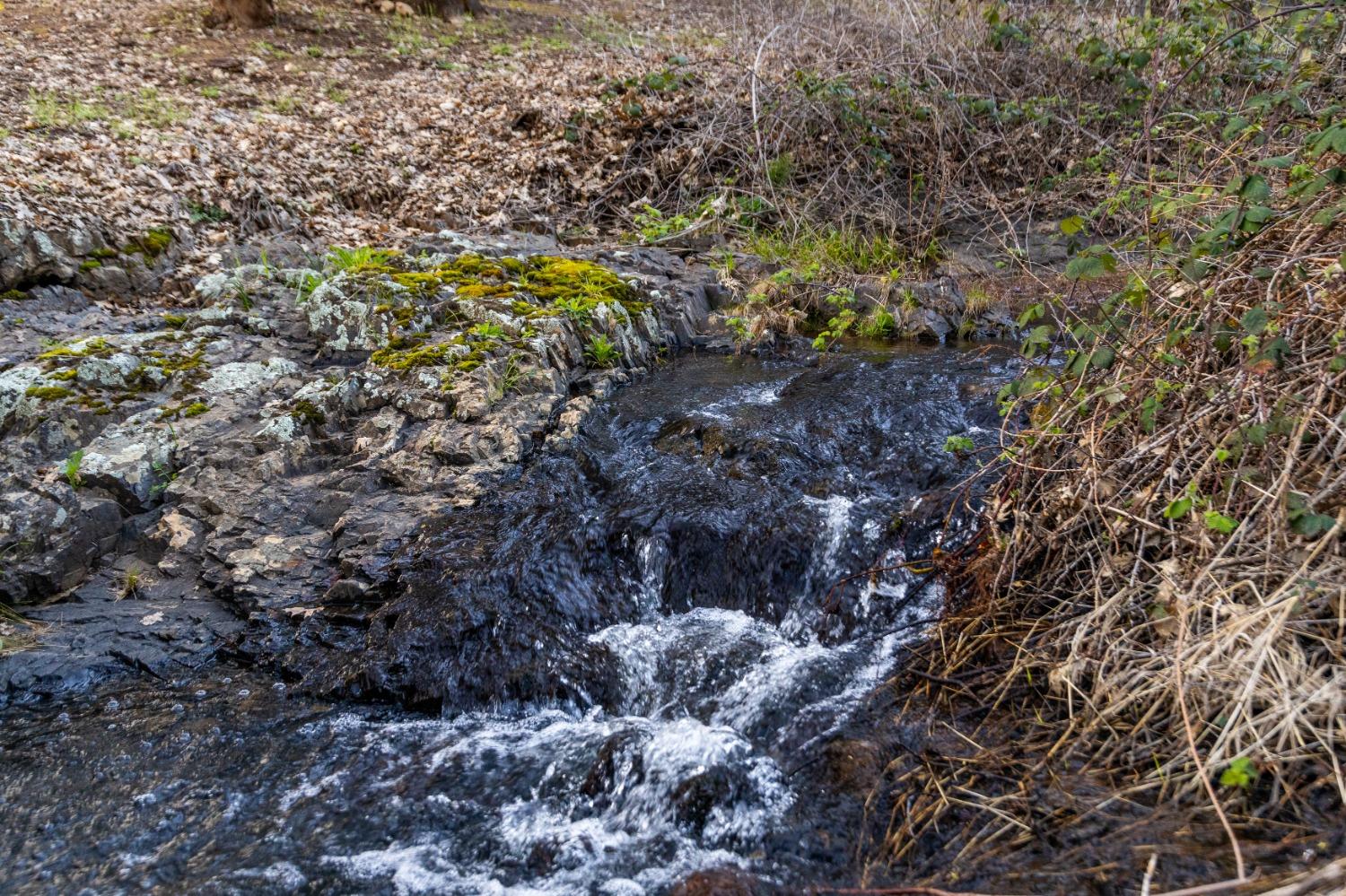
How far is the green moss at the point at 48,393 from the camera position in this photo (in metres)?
4.50

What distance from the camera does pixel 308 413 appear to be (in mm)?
4832

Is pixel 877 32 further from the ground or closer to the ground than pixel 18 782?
further from the ground

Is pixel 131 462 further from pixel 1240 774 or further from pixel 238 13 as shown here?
pixel 238 13

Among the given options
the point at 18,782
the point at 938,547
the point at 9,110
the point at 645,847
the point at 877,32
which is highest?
the point at 877,32

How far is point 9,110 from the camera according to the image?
7.88 metres

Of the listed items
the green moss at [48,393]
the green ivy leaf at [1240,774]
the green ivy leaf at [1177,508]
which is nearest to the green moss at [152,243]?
the green moss at [48,393]

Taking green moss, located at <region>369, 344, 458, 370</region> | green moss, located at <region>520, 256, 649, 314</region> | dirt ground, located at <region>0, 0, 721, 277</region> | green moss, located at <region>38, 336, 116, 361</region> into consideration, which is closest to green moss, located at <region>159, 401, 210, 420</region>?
green moss, located at <region>38, 336, 116, 361</region>

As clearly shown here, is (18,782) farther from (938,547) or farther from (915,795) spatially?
(938,547)

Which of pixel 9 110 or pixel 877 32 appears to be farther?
pixel 877 32

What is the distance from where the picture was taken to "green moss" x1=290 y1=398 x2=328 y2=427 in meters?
4.80

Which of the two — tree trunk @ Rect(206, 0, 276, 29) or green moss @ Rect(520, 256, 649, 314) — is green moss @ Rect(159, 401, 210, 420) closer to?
green moss @ Rect(520, 256, 649, 314)


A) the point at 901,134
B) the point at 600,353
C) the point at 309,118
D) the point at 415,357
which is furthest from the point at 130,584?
the point at 901,134

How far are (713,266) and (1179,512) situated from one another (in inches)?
223

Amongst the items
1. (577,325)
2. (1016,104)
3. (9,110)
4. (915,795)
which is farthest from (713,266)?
(9,110)
